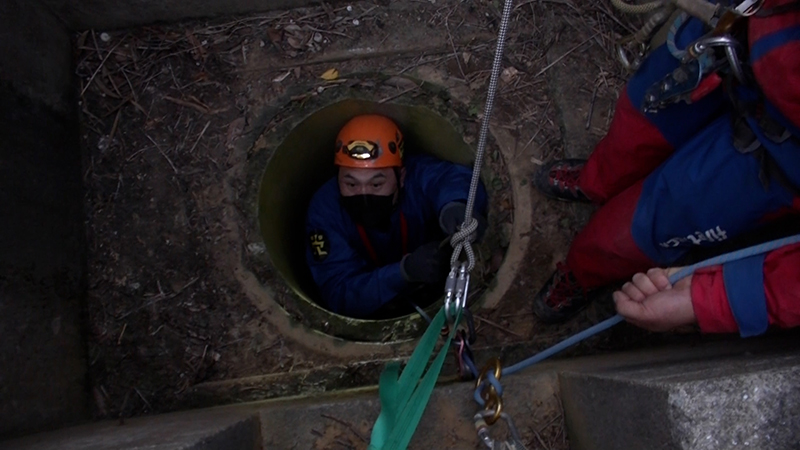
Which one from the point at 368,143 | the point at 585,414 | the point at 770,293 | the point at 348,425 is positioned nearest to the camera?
the point at 770,293

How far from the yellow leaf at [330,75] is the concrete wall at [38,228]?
1.42 m

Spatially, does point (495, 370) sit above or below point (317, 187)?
below

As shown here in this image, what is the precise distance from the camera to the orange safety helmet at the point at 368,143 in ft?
11.6

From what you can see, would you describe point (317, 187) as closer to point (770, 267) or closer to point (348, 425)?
point (348, 425)

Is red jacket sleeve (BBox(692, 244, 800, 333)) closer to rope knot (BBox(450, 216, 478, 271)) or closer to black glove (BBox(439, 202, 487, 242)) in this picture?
rope knot (BBox(450, 216, 478, 271))

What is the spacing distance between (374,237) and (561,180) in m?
1.55

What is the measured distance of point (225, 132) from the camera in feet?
11.0

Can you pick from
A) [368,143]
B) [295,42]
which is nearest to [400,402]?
[368,143]

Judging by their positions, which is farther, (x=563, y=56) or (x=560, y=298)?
(x=563, y=56)

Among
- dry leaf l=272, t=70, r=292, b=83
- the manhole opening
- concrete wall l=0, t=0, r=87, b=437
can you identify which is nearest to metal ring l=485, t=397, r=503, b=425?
the manhole opening

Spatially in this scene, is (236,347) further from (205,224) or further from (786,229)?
(786,229)

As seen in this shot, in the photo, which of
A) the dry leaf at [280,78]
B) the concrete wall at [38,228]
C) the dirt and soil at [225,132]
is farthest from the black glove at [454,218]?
the concrete wall at [38,228]

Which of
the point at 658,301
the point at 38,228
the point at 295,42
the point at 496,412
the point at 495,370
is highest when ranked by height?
the point at 295,42

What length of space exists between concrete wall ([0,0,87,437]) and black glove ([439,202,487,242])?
198 cm
